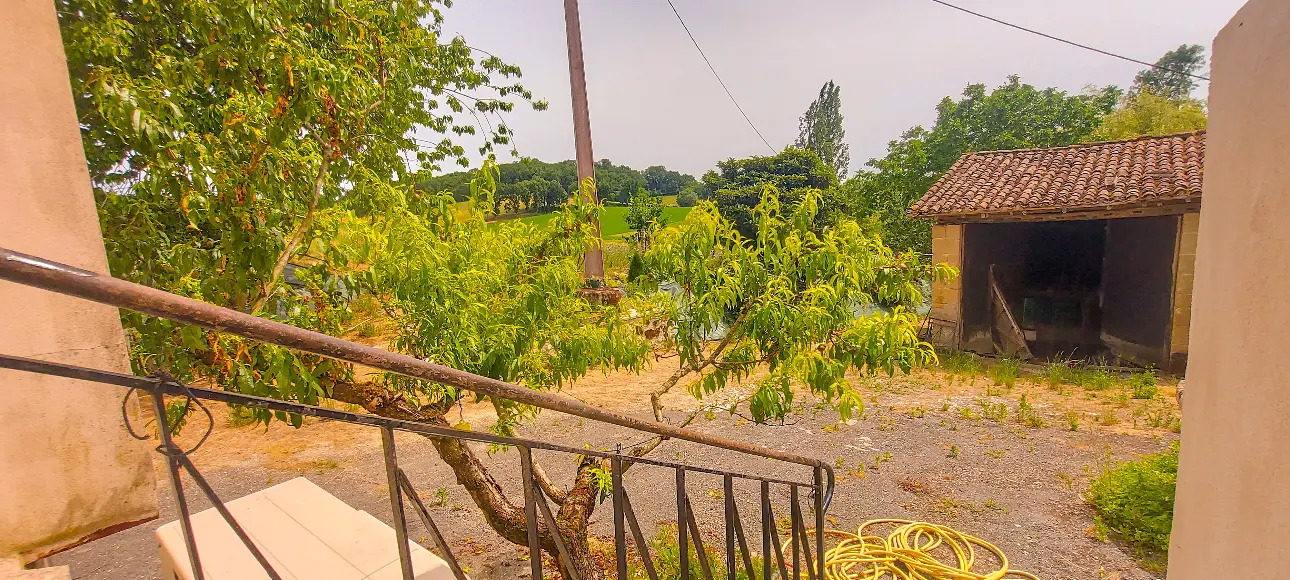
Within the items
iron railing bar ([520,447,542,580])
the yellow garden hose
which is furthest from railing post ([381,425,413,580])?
the yellow garden hose

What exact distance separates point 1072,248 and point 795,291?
12.9m

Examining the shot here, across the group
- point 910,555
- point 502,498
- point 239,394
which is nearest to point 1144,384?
point 910,555

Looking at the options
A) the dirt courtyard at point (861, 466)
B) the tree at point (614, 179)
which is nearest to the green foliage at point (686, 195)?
the tree at point (614, 179)

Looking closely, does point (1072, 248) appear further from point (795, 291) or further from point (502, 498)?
point (502, 498)

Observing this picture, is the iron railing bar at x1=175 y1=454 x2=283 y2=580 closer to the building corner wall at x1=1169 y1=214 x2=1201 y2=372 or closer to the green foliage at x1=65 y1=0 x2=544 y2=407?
the green foliage at x1=65 y1=0 x2=544 y2=407

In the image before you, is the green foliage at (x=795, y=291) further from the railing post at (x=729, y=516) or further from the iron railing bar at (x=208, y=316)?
the iron railing bar at (x=208, y=316)

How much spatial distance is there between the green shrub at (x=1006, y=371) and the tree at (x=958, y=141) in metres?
4.61

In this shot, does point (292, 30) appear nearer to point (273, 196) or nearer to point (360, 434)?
point (273, 196)

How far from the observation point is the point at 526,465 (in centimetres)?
136

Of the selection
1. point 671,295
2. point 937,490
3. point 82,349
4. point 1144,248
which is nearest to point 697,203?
point 671,295

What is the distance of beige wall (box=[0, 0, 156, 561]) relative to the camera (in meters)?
1.38

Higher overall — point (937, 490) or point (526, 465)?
point (526, 465)

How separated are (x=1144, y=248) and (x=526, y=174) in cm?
1172

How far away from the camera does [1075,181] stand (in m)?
9.80
